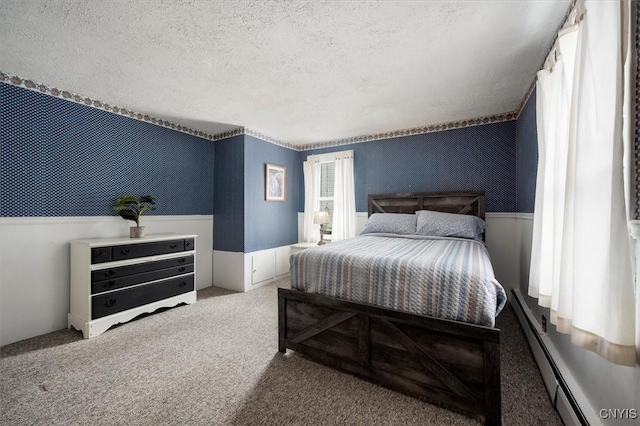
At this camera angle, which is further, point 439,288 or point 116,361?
point 116,361

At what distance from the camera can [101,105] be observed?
2.97m

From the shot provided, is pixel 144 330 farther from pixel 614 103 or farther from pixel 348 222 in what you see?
pixel 614 103

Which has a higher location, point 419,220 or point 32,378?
point 419,220

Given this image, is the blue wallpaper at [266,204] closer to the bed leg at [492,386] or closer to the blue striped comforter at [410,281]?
the blue striped comforter at [410,281]

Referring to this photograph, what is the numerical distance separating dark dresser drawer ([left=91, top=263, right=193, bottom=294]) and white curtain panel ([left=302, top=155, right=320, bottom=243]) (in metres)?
2.19

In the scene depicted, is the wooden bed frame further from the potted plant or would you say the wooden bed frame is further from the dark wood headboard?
the dark wood headboard

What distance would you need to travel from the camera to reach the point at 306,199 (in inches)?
194

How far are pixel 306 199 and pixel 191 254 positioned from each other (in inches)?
88.9

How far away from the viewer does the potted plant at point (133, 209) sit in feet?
9.81

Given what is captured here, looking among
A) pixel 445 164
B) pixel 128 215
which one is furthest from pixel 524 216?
pixel 128 215

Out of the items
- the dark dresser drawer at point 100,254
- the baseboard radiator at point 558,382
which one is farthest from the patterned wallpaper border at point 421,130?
the dark dresser drawer at point 100,254

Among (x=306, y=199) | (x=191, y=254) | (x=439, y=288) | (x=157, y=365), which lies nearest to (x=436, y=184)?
(x=306, y=199)

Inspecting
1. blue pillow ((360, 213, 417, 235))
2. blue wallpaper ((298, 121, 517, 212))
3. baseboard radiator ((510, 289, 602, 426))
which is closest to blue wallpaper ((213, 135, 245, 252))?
blue wallpaper ((298, 121, 517, 212))

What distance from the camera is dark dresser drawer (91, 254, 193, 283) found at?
2.53 meters
